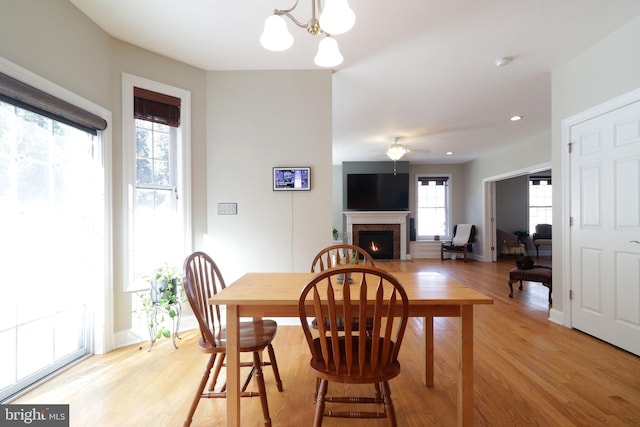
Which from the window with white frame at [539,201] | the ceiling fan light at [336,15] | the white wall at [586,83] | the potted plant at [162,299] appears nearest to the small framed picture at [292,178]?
the potted plant at [162,299]

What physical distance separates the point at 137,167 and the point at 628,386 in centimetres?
413

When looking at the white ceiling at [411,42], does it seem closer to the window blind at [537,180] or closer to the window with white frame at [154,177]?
the window with white frame at [154,177]

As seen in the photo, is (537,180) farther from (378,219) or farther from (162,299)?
(162,299)

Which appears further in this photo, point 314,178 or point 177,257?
point 314,178

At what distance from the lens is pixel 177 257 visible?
2.79 metres

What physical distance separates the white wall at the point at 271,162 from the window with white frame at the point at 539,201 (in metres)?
7.74

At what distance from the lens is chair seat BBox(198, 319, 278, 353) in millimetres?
1506

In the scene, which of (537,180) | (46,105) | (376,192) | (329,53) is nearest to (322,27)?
(329,53)

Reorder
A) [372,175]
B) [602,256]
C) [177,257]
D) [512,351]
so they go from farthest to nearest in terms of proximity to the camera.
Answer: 1. [372,175]
2. [177,257]
3. [602,256]
4. [512,351]

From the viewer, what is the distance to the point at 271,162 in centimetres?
A: 300

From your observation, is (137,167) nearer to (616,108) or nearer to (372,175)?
(616,108)

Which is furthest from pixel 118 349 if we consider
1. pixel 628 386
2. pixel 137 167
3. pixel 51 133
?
pixel 628 386

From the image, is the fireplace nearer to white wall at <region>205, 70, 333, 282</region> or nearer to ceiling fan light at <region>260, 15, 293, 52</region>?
white wall at <region>205, 70, 333, 282</region>

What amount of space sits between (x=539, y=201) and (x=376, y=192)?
187 inches
